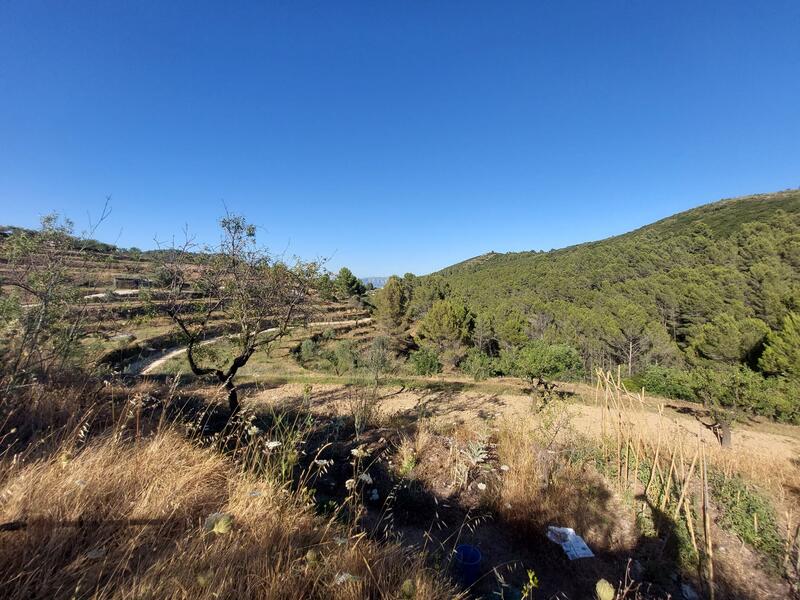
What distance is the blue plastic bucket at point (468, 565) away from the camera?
2.03 metres

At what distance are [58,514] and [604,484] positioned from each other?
450 cm

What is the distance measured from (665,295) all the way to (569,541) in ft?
111

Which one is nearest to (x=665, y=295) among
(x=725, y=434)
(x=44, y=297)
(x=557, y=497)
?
(x=725, y=434)

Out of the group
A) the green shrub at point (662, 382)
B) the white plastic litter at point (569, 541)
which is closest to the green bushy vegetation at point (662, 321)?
the green shrub at point (662, 382)

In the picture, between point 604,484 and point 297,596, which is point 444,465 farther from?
point 297,596

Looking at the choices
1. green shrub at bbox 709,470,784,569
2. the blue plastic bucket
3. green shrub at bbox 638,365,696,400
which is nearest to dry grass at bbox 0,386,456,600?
the blue plastic bucket

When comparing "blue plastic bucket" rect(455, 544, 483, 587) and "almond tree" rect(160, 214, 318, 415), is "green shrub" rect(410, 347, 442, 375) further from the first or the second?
"blue plastic bucket" rect(455, 544, 483, 587)

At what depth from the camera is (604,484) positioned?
361cm

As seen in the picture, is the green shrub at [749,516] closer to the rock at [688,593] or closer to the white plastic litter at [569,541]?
the rock at [688,593]

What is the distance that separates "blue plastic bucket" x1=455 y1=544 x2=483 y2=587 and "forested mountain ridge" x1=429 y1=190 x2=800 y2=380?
21992 mm

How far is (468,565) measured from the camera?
2.04 m

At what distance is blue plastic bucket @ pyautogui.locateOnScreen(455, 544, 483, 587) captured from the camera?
2.03 m

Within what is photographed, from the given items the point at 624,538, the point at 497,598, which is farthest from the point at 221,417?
the point at 624,538

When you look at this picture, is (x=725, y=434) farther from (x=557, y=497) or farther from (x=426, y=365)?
(x=426, y=365)
